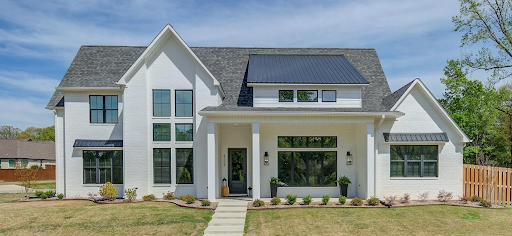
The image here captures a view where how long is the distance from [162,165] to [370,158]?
33.2 feet

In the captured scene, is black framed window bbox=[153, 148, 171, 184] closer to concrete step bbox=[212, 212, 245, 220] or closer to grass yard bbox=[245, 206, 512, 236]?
concrete step bbox=[212, 212, 245, 220]

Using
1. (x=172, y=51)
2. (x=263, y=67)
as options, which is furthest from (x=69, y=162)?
(x=263, y=67)

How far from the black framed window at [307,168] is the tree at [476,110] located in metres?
13.9

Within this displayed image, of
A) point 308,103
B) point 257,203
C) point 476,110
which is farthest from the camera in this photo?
point 476,110

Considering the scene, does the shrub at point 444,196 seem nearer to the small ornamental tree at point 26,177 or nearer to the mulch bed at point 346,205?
A: the mulch bed at point 346,205

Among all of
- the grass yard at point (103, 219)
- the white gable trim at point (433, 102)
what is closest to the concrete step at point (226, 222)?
the grass yard at point (103, 219)

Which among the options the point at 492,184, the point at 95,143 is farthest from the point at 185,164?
the point at 492,184

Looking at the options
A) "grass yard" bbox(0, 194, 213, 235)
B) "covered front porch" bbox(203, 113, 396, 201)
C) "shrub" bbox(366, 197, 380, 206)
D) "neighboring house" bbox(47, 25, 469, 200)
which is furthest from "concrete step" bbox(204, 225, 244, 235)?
"shrub" bbox(366, 197, 380, 206)

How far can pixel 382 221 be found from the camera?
12.8 meters

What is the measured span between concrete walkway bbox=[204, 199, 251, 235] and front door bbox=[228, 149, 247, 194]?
7.47ft

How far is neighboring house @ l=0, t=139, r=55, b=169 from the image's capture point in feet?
146

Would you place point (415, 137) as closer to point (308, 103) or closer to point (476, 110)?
point (308, 103)

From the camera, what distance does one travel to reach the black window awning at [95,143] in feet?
57.2

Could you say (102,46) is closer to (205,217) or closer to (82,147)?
(82,147)
